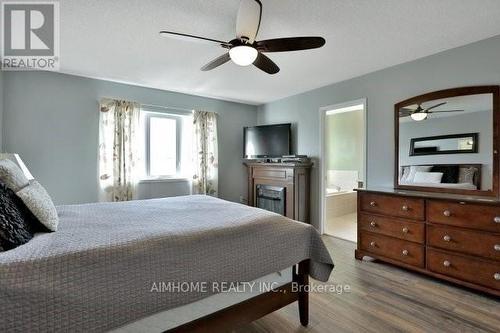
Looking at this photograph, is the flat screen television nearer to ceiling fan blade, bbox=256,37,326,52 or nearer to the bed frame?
ceiling fan blade, bbox=256,37,326,52

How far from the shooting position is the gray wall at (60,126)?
3035 mm

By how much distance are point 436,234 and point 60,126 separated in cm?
469

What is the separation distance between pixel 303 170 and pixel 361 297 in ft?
7.29

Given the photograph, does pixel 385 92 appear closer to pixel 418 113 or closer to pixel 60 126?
pixel 418 113

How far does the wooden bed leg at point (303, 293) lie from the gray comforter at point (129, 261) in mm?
67

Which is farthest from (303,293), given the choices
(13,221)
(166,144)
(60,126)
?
(60,126)

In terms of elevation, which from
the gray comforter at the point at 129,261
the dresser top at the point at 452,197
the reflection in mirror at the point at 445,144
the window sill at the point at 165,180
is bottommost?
the gray comforter at the point at 129,261

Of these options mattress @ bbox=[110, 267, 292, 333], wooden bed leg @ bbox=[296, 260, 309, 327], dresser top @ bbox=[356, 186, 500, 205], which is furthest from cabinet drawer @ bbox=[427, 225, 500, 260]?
mattress @ bbox=[110, 267, 292, 333]

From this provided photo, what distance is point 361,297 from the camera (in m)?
2.10

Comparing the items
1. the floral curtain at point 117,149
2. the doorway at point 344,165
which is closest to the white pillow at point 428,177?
the doorway at point 344,165

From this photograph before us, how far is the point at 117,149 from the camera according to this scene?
3.58 meters

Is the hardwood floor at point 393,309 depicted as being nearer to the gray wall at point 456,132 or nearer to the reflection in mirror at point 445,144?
the gray wall at point 456,132

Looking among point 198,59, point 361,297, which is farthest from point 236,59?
point 361,297

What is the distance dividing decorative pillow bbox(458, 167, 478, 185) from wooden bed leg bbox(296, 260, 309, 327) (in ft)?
6.62
